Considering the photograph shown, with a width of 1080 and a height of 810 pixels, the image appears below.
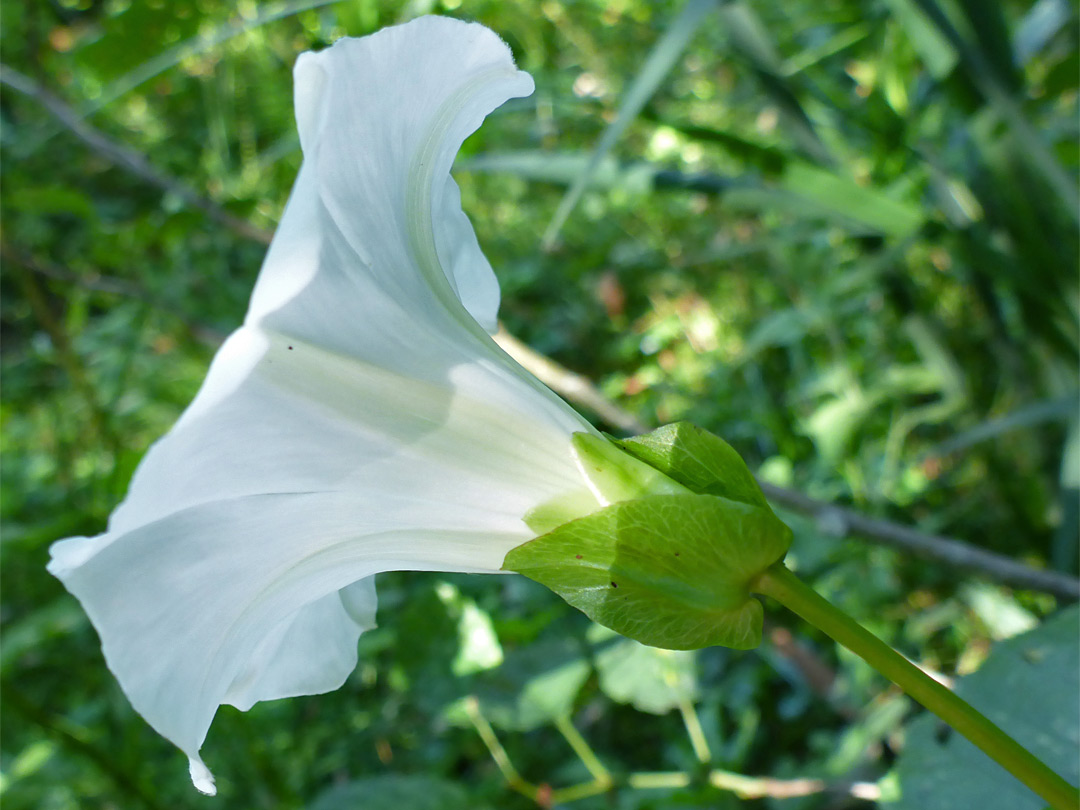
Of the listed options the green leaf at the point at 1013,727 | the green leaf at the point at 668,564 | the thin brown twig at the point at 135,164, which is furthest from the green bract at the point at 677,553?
the thin brown twig at the point at 135,164

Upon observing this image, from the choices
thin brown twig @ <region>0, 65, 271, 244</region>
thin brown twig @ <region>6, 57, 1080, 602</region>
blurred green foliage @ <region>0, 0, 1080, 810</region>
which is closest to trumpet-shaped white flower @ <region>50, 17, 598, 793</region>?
thin brown twig @ <region>6, 57, 1080, 602</region>

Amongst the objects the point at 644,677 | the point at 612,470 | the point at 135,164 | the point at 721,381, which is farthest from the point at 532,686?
the point at 721,381

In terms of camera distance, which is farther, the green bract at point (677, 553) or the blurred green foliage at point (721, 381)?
the blurred green foliage at point (721, 381)

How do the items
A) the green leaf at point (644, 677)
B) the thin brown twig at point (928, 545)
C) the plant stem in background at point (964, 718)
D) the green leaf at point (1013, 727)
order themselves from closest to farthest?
the plant stem in background at point (964, 718) → the green leaf at point (1013, 727) → the thin brown twig at point (928, 545) → the green leaf at point (644, 677)

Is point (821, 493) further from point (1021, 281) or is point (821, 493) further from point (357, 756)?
point (357, 756)

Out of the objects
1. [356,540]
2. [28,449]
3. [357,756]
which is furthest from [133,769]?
[28,449]

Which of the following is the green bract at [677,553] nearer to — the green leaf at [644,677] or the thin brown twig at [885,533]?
the thin brown twig at [885,533]
